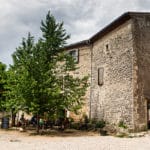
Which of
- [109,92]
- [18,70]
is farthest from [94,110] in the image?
[18,70]

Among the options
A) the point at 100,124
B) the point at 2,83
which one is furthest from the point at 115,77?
the point at 2,83

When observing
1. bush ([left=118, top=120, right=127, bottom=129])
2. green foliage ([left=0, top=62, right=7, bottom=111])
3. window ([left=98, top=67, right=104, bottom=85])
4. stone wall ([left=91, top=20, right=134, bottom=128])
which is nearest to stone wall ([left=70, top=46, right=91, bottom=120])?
stone wall ([left=91, top=20, right=134, bottom=128])

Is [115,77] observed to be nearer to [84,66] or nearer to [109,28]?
[109,28]

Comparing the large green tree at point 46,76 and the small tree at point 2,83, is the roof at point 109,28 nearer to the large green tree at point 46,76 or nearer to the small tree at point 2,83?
the large green tree at point 46,76

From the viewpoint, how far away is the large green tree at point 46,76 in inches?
809

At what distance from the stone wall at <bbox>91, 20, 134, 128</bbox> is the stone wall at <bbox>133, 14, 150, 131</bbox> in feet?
1.16

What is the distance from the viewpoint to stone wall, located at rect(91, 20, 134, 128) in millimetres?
22062

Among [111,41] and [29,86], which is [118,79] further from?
[29,86]

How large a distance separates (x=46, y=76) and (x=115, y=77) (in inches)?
222

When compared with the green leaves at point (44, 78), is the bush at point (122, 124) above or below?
below

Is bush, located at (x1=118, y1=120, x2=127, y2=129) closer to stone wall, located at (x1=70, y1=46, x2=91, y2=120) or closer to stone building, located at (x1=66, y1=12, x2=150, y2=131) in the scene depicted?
stone building, located at (x1=66, y1=12, x2=150, y2=131)

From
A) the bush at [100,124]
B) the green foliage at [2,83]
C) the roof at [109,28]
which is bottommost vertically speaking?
the bush at [100,124]

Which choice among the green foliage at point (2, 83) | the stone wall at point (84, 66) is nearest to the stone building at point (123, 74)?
the stone wall at point (84, 66)

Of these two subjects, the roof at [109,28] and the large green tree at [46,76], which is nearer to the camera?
the large green tree at [46,76]
